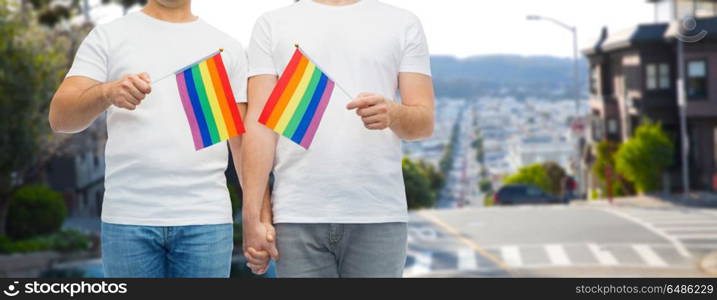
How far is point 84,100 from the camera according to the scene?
4.14m

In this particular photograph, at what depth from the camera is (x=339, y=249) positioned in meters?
4.19

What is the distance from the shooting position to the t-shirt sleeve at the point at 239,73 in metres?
4.52

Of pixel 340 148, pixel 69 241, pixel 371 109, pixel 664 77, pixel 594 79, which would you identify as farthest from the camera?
pixel 594 79

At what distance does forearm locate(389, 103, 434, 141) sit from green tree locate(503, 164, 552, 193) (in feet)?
228

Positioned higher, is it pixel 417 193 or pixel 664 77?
pixel 664 77

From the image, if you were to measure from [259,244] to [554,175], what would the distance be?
7276cm

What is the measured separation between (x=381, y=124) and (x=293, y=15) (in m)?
0.70

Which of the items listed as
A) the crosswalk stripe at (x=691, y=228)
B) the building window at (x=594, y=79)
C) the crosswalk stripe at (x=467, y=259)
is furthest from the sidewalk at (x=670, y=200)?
the building window at (x=594, y=79)

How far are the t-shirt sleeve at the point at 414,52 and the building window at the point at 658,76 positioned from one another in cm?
4750

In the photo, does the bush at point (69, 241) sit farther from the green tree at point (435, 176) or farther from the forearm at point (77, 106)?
the green tree at point (435, 176)

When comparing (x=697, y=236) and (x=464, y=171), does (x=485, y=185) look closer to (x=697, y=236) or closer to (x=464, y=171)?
(x=464, y=171)

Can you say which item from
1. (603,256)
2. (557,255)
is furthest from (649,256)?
(557,255)

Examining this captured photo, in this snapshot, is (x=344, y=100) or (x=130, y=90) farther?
(x=344, y=100)

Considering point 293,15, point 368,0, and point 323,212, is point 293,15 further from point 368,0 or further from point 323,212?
point 323,212
